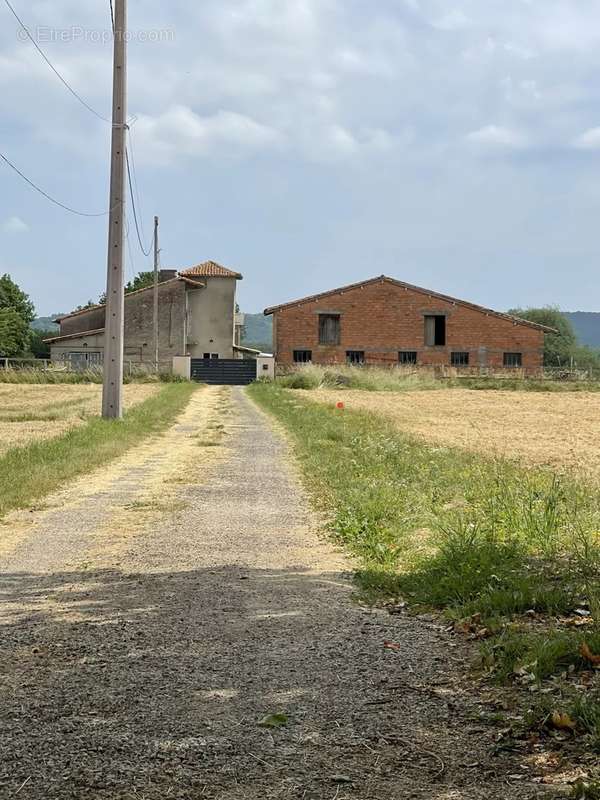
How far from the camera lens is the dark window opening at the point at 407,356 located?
220ft

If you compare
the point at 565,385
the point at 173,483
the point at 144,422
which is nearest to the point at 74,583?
the point at 173,483

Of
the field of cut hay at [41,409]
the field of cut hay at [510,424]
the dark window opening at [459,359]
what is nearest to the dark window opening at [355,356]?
the dark window opening at [459,359]

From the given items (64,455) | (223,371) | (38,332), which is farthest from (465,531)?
(38,332)

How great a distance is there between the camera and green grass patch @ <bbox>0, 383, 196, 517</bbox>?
37.6 ft

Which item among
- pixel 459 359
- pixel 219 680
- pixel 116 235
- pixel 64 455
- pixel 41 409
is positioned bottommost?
pixel 219 680

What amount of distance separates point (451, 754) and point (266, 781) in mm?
782

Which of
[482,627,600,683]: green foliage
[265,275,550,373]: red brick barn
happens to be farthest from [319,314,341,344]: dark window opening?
[482,627,600,683]: green foliage

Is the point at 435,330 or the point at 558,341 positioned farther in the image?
the point at 558,341

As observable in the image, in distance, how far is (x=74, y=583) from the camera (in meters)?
6.73

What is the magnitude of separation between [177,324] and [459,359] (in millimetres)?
21328

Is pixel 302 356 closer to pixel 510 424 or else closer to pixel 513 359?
pixel 513 359

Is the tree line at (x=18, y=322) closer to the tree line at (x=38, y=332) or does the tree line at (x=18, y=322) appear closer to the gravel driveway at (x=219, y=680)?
the tree line at (x=38, y=332)

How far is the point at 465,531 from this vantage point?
7.80 m

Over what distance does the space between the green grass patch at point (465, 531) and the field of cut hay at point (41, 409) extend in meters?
7.61
